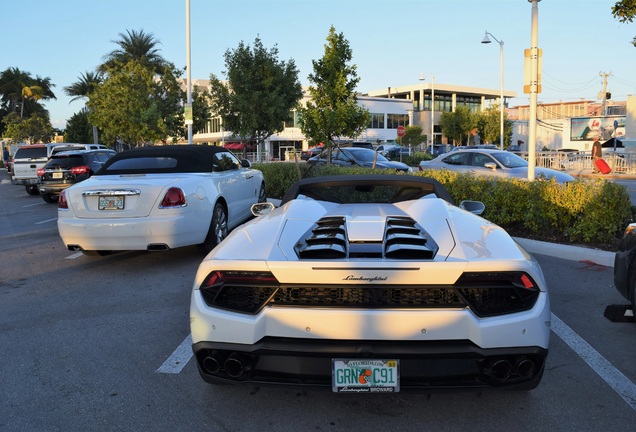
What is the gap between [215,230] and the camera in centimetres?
739

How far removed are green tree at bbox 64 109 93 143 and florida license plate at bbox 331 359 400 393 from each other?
7703 cm

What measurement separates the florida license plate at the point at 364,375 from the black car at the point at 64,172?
15.5 m

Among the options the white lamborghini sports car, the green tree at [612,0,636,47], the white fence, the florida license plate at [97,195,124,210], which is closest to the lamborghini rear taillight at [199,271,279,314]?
the white lamborghini sports car

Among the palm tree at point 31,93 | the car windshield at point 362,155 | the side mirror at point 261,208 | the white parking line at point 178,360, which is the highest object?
the palm tree at point 31,93

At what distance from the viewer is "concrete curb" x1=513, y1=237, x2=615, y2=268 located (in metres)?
7.06

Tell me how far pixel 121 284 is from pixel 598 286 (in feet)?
18.1

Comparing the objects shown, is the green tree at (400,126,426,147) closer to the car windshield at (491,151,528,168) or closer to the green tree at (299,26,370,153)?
the green tree at (299,26,370,153)

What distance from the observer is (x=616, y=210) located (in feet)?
25.6

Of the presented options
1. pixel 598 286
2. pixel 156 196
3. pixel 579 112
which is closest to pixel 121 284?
pixel 156 196

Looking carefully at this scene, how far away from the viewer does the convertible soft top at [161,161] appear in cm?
761

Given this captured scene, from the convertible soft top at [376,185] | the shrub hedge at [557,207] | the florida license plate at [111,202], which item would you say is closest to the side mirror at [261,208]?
the convertible soft top at [376,185]

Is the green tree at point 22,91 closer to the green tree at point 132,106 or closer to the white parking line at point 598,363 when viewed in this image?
the green tree at point 132,106

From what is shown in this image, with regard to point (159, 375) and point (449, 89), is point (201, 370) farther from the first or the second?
point (449, 89)

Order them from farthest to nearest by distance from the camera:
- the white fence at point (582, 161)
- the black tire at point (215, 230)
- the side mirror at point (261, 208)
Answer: the white fence at point (582, 161), the black tire at point (215, 230), the side mirror at point (261, 208)
